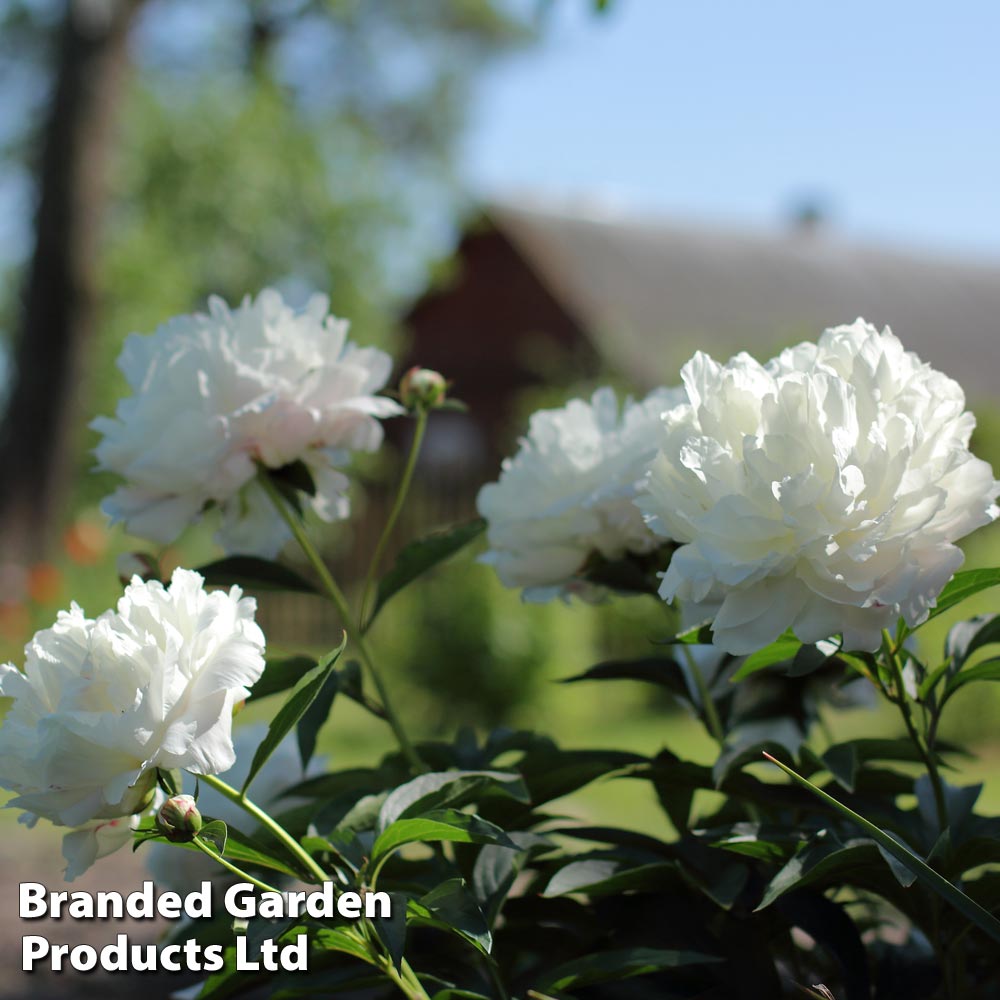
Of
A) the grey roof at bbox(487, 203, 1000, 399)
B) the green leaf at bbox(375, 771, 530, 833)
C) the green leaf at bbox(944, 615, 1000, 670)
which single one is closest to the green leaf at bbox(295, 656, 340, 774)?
the green leaf at bbox(375, 771, 530, 833)

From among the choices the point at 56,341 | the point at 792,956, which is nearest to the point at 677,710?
the point at 56,341

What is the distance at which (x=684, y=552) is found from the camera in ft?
2.82

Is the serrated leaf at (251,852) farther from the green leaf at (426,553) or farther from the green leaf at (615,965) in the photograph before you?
the green leaf at (426,553)

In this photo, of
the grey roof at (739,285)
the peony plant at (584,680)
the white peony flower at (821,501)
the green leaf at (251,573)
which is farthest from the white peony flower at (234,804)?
the grey roof at (739,285)

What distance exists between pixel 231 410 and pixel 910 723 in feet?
2.11

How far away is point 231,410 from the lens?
1.18 metres

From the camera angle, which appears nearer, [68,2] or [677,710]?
[677,710]

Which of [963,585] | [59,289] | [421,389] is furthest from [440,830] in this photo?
[59,289]

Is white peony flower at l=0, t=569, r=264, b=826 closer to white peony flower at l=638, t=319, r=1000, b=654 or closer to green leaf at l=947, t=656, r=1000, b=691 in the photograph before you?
white peony flower at l=638, t=319, r=1000, b=654

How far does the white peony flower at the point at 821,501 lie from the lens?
2.74 feet

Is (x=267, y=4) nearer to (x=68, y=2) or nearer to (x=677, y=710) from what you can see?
(x=68, y=2)

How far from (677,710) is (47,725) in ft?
22.9

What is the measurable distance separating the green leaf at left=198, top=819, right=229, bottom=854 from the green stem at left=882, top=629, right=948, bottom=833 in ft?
1.51

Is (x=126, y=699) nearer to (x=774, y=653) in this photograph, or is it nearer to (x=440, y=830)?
(x=440, y=830)
